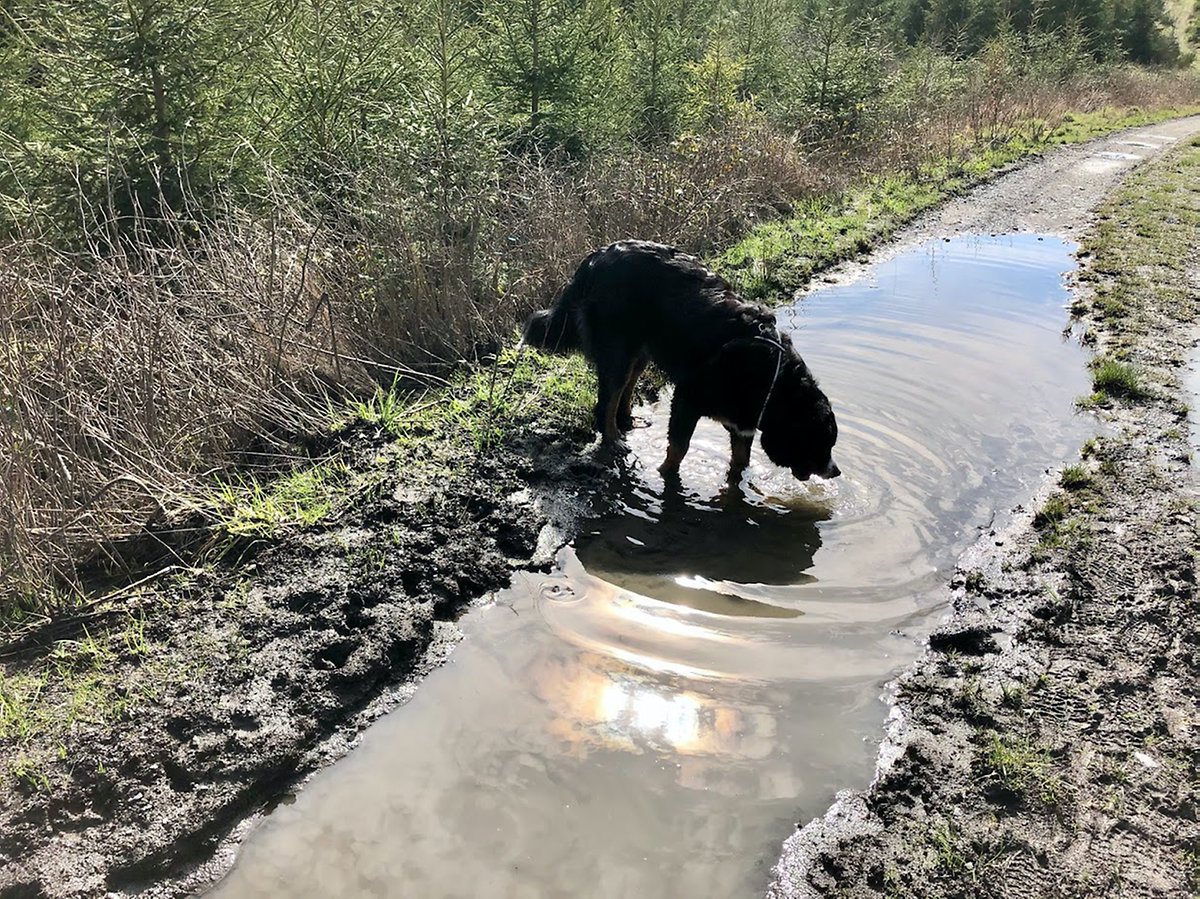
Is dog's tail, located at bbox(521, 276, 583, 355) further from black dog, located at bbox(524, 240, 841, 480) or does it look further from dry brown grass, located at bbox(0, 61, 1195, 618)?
dry brown grass, located at bbox(0, 61, 1195, 618)

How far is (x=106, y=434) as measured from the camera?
13.2ft

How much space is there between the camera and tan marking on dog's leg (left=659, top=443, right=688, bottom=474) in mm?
5027

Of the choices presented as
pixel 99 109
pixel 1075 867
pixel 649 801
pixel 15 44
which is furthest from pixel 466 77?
pixel 1075 867

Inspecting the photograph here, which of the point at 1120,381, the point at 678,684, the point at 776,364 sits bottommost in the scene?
the point at 678,684

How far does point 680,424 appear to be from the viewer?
16.2 ft

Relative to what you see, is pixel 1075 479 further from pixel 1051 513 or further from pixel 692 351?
pixel 692 351

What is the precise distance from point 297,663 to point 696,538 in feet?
7.58

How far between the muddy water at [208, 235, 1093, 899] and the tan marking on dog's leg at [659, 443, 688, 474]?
4.0 inches

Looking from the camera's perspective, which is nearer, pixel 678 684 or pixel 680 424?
pixel 678 684

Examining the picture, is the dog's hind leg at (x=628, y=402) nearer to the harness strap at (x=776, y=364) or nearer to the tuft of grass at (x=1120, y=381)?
the harness strap at (x=776, y=364)

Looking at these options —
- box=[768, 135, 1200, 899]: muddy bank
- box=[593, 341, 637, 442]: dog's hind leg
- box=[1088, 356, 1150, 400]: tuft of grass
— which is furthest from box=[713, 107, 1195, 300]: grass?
box=[768, 135, 1200, 899]: muddy bank

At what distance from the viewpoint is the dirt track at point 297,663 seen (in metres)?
2.69

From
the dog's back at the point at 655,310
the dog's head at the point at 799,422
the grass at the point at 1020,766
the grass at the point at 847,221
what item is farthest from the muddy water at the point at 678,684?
the grass at the point at 847,221

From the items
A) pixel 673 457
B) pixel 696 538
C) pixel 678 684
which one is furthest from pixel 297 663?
pixel 673 457
